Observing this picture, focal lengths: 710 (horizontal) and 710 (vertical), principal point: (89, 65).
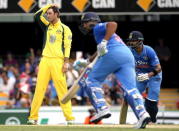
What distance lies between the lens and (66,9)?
65.8 feet

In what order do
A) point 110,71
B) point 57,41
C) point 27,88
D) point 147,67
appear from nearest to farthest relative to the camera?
point 110,71
point 57,41
point 147,67
point 27,88

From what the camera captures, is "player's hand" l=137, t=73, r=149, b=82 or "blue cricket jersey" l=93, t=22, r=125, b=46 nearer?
"blue cricket jersey" l=93, t=22, r=125, b=46

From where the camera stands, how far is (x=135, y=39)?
14.3 m

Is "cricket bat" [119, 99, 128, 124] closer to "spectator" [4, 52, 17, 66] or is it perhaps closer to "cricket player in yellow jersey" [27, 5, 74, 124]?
"cricket player in yellow jersey" [27, 5, 74, 124]

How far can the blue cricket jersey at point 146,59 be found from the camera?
1466 cm

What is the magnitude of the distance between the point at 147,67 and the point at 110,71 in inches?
139

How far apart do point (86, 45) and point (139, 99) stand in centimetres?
1412

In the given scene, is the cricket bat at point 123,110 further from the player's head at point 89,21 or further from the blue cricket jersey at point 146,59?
the player's head at point 89,21

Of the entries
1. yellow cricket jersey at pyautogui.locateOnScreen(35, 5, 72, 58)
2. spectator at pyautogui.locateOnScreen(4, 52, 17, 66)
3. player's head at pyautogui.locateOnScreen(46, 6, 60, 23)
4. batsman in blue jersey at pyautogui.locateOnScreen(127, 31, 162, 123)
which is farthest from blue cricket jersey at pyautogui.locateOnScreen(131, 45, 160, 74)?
spectator at pyautogui.locateOnScreen(4, 52, 17, 66)

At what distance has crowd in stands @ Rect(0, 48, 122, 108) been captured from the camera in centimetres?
2125

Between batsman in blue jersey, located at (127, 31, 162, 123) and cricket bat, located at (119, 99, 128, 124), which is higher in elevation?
batsman in blue jersey, located at (127, 31, 162, 123)

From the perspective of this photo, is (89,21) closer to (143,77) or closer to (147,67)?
(143,77)

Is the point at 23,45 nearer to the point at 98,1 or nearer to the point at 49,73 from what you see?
the point at 98,1

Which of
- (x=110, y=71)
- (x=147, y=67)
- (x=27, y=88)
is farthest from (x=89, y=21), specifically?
(x=27, y=88)
